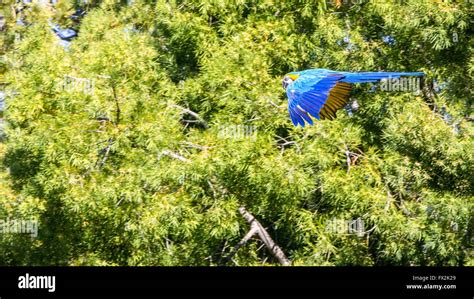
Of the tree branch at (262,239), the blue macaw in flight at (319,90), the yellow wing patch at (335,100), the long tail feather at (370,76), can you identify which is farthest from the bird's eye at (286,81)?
the tree branch at (262,239)

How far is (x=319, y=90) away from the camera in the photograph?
8625 mm

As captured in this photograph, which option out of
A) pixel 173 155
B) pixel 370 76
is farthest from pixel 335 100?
pixel 173 155

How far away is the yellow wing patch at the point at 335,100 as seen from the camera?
29.1 feet

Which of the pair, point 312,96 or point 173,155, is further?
point 173,155

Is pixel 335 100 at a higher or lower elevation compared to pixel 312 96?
lower

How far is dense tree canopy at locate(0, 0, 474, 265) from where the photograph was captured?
28.7 ft

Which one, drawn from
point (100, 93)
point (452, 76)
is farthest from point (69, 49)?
point (452, 76)

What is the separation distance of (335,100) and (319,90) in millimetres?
452

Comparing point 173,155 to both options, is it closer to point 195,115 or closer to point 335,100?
point 195,115

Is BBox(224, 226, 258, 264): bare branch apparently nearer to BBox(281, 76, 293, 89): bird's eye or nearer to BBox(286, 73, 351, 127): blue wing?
BBox(286, 73, 351, 127): blue wing

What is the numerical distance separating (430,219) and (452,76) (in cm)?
145

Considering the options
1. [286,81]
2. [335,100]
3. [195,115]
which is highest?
[286,81]

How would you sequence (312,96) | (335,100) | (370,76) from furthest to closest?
(370,76) → (335,100) → (312,96)
